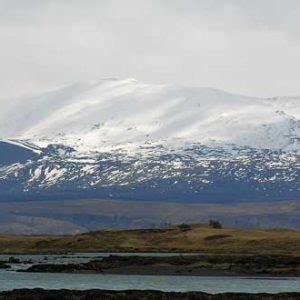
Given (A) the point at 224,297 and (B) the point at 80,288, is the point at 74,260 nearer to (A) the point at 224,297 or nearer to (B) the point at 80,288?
(B) the point at 80,288

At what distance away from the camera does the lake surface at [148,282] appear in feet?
401

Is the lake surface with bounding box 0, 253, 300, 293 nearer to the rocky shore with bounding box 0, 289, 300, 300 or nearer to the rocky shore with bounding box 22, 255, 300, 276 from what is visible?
the rocky shore with bounding box 22, 255, 300, 276

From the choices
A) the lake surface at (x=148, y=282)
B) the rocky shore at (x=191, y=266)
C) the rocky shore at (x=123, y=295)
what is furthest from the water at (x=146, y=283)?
the rocky shore at (x=123, y=295)

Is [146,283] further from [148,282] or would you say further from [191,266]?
[191,266]

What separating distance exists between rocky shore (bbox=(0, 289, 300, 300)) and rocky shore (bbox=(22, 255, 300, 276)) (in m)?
37.3

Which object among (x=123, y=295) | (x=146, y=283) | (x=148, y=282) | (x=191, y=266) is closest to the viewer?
(x=123, y=295)

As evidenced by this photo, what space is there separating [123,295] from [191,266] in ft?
170

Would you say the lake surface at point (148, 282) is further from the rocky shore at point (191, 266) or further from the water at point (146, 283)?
the rocky shore at point (191, 266)

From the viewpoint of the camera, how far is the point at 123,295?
10531cm

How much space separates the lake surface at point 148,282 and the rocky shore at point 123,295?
10.8m

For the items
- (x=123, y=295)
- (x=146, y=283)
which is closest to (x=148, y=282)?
(x=146, y=283)

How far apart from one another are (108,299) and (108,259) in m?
67.1

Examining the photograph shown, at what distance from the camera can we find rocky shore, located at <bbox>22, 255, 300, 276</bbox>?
148125mm

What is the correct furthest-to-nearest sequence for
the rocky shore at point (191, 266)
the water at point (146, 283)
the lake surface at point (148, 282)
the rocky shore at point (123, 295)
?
1. the rocky shore at point (191, 266)
2. the lake surface at point (148, 282)
3. the water at point (146, 283)
4. the rocky shore at point (123, 295)
